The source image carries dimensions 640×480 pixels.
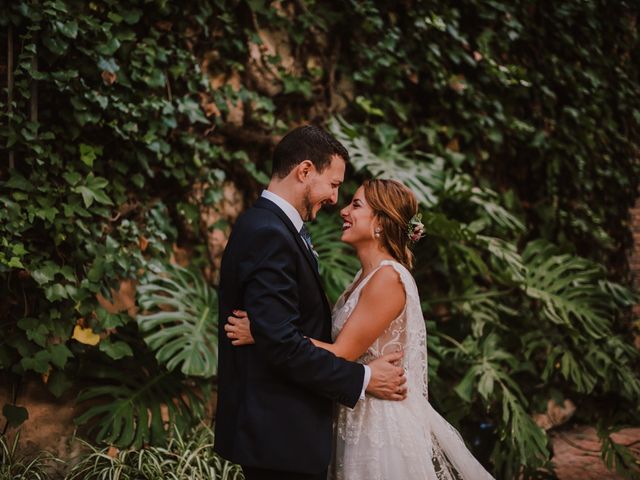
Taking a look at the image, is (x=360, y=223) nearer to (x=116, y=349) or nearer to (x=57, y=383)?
(x=116, y=349)

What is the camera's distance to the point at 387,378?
197 centimetres

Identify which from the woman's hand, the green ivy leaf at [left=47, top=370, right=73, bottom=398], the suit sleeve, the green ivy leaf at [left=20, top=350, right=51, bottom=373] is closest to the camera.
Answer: the suit sleeve

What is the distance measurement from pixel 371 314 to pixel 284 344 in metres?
0.45

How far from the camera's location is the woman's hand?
177cm

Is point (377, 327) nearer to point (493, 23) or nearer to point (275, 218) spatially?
point (275, 218)

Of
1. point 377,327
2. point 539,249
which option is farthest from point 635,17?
point 377,327

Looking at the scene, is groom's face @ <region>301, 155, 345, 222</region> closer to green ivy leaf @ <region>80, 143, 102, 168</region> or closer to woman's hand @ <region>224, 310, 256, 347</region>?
woman's hand @ <region>224, 310, 256, 347</region>

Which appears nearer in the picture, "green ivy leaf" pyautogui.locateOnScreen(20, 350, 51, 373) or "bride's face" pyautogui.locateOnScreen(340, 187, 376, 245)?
"bride's face" pyautogui.locateOnScreen(340, 187, 376, 245)

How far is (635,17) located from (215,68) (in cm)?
474

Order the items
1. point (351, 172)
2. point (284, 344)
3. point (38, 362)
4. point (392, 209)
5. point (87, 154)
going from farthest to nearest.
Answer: point (351, 172) < point (87, 154) < point (38, 362) < point (392, 209) < point (284, 344)

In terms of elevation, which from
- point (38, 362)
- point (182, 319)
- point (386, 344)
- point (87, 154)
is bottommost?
point (38, 362)

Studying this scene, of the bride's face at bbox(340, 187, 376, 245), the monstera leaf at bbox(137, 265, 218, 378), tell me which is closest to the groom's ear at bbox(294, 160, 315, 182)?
the bride's face at bbox(340, 187, 376, 245)

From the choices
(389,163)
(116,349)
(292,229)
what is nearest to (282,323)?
(292,229)

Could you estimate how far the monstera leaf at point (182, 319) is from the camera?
2893 mm
